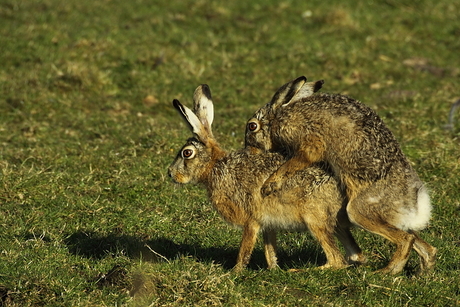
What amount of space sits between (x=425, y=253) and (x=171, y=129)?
4849mm

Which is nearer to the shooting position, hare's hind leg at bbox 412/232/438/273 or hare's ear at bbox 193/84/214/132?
hare's hind leg at bbox 412/232/438/273

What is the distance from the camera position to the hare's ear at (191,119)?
7084 mm

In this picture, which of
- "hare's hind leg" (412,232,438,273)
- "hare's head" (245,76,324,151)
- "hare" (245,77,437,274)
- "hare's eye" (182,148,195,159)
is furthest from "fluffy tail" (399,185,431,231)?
"hare's eye" (182,148,195,159)

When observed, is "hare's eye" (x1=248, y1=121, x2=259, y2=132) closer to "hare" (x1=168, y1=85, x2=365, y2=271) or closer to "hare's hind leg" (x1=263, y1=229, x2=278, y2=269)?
"hare" (x1=168, y1=85, x2=365, y2=271)

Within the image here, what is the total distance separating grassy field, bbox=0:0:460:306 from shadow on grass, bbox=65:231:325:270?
0.03 m

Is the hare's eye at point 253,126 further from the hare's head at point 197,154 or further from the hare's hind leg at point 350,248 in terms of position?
the hare's hind leg at point 350,248

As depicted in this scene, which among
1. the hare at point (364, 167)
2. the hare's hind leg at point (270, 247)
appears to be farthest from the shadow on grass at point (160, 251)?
the hare at point (364, 167)

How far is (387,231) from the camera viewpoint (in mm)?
6410

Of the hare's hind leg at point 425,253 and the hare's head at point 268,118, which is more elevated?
the hare's head at point 268,118

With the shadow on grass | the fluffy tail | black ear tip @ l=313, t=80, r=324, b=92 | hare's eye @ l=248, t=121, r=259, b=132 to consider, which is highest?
black ear tip @ l=313, t=80, r=324, b=92

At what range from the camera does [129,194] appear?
27.9 feet

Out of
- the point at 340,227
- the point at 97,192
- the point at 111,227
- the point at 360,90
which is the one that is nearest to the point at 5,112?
the point at 97,192

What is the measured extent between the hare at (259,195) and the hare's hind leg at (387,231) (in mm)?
190

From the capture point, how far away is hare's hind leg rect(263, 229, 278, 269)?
6.82m
